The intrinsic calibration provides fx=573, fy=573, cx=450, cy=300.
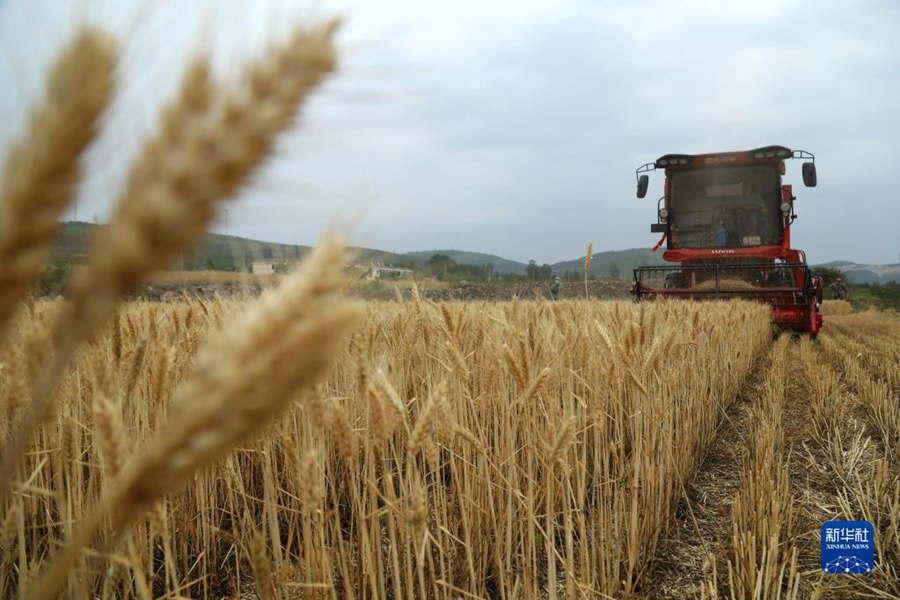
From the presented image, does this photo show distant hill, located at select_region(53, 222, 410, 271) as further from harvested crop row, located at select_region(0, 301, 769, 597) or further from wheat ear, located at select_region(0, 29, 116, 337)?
harvested crop row, located at select_region(0, 301, 769, 597)

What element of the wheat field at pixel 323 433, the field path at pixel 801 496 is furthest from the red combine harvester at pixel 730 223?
the field path at pixel 801 496

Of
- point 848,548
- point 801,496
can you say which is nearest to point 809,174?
point 801,496

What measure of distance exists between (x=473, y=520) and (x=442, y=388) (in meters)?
0.94

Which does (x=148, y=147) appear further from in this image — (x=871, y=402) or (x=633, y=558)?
(x=871, y=402)

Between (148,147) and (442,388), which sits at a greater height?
(148,147)

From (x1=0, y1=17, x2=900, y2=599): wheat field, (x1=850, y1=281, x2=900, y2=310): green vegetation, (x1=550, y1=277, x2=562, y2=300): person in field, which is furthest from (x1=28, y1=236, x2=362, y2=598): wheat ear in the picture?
(x1=850, y1=281, x2=900, y2=310): green vegetation

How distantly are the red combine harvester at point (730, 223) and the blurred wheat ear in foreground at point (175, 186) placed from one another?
983cm

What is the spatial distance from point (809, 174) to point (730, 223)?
5.21 ft

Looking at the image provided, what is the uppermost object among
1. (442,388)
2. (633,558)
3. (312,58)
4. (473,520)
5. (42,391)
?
(312,58)

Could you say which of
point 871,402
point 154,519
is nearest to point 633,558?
point 154,519

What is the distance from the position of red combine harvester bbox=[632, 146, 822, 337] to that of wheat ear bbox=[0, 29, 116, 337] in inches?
390

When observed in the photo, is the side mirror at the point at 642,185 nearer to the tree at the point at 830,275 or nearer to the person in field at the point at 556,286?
the person in field at the point at 556,286

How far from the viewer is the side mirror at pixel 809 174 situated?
381 inches

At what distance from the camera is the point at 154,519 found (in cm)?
103
